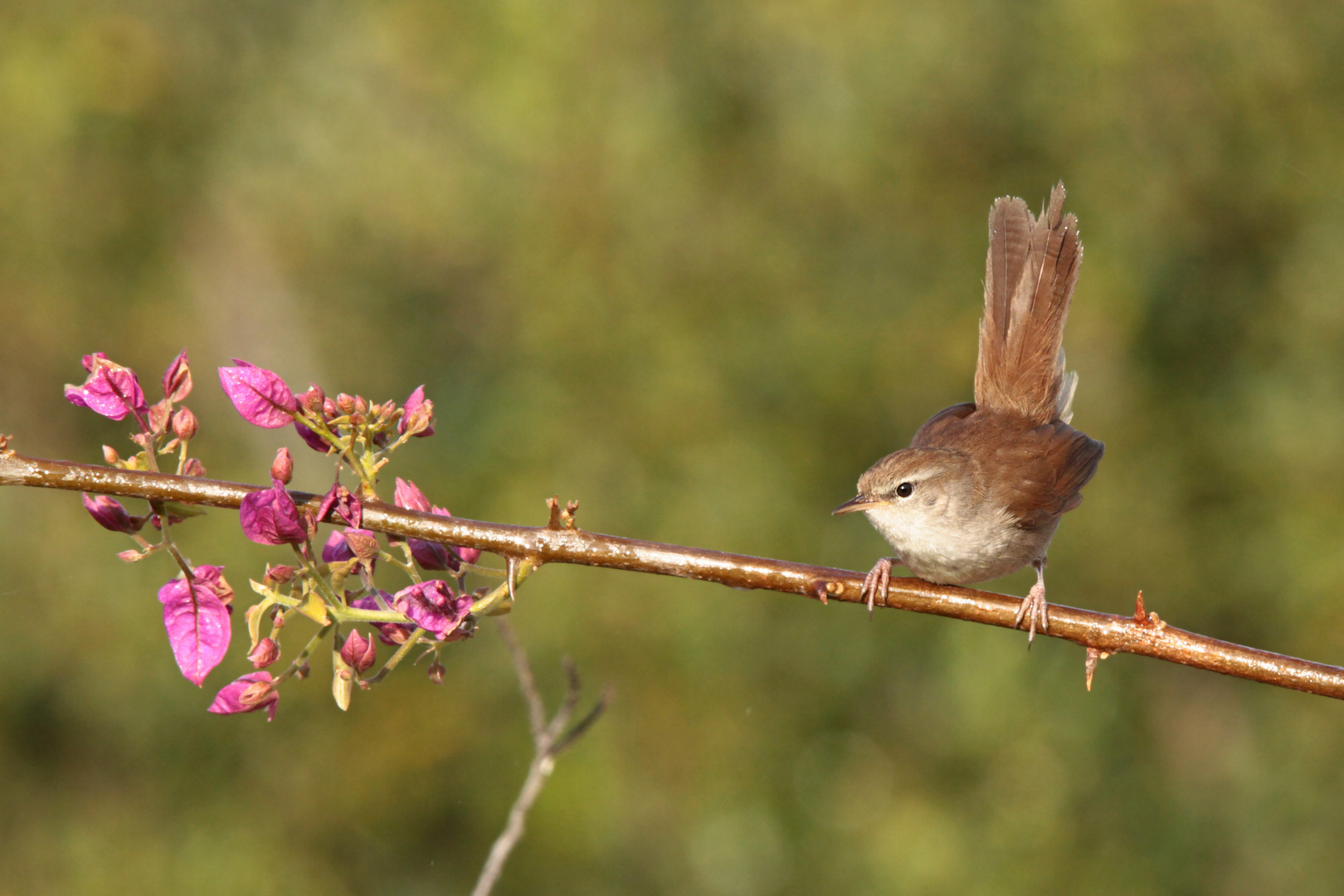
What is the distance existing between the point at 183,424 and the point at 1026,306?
2.44 m

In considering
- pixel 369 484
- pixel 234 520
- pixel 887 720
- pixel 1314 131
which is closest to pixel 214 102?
pixel 234 520

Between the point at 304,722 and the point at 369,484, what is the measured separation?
5.42 metres

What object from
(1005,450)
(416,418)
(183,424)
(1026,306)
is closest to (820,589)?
(416,418)

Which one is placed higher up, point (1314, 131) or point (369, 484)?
point (1314, 131)

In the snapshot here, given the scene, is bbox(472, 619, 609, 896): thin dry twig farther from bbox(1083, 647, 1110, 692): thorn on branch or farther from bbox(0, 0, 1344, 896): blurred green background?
bbox(0, 0, 1344, 896): blurred green background

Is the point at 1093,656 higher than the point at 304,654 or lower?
higher

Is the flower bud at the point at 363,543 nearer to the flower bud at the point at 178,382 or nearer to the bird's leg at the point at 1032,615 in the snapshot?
the flower bud at the point at 178,382

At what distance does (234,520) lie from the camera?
7.34m

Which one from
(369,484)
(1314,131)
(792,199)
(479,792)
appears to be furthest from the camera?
(792,199)

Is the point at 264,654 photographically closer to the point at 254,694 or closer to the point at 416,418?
the point at 254,694

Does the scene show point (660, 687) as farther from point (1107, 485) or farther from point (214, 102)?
point (214, 102)

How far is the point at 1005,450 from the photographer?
318cm

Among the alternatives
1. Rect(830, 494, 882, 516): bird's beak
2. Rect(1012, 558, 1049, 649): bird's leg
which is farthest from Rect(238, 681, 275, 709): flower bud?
Rect(830, 494, 882, 516): bird's beak

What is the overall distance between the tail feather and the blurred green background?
2.89 metres
